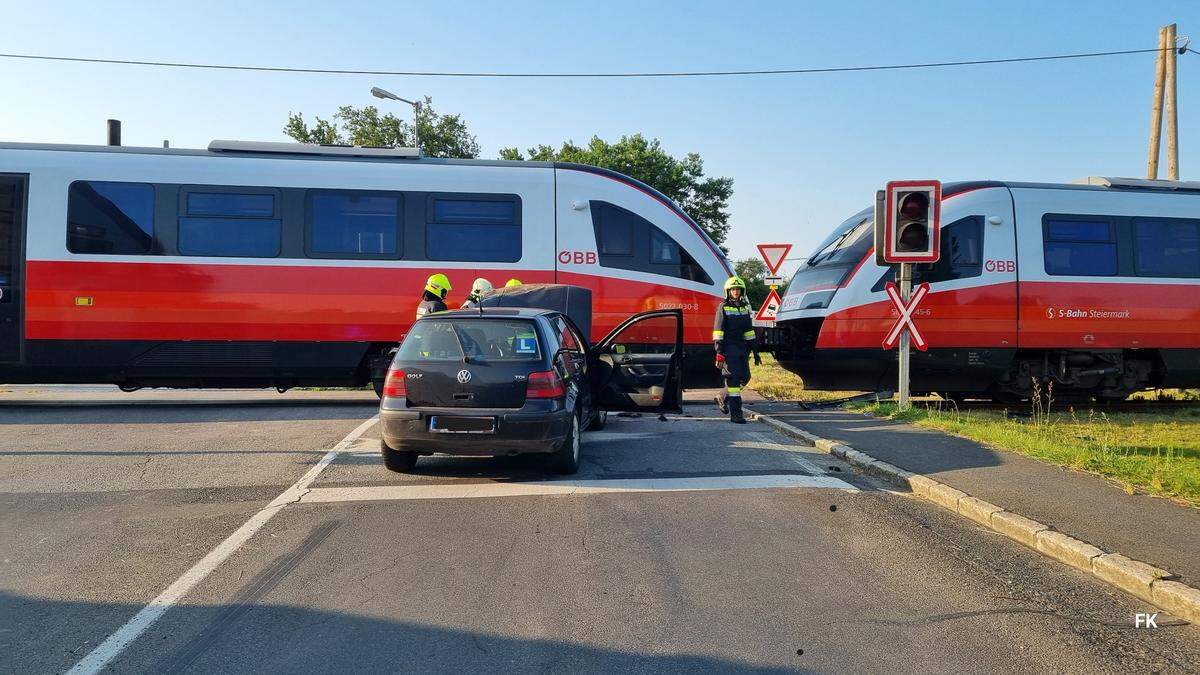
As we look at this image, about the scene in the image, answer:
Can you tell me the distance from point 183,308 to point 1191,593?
38.0ft

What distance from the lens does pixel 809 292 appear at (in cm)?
1195

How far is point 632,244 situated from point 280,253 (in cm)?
535

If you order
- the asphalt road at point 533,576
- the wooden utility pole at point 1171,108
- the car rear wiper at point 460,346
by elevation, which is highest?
the wooden utility pole at point 1171,108

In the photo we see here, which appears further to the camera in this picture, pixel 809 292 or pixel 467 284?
pixel 809 292

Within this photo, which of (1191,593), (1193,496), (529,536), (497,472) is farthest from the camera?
(497,472)

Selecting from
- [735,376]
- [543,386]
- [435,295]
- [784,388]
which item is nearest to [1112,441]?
[735,376]

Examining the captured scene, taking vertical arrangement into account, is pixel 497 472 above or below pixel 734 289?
below

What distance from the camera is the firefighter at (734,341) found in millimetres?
9516

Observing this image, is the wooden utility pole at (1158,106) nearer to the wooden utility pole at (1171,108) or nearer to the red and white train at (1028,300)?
the wooden utility pole at (1171,108)

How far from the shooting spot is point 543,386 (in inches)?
246

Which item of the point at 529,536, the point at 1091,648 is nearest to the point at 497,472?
the point at 529,536

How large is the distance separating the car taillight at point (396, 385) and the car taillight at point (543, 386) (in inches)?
42.8

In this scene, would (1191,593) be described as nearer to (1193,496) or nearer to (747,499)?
(1193,496)

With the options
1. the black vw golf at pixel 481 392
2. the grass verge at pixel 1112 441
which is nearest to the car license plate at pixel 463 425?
the black vw golf at pixel 481 392
